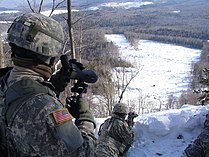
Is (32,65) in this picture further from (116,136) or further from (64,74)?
(116,136)

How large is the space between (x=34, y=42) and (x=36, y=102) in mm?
382

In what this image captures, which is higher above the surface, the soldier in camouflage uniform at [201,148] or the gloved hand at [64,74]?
the gloved hand at [64,74]

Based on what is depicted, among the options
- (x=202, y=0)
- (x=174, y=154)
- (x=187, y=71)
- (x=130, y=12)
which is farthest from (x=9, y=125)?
(x=202, y=0)

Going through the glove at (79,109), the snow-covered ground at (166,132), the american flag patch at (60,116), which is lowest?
the snow-covered ground at (166,132)

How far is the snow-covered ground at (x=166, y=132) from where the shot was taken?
588 centimetres

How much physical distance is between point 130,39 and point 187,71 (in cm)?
2814

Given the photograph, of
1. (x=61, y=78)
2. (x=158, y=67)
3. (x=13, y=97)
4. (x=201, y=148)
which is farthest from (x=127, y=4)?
(x=13, y=97)

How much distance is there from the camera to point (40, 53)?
70.3 inches

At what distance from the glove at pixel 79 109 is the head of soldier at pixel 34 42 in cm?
42

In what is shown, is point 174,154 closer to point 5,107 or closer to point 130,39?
point 5,107

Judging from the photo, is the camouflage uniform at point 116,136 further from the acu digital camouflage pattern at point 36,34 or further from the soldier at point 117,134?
the acu digital camouflage pattern at point 36,34

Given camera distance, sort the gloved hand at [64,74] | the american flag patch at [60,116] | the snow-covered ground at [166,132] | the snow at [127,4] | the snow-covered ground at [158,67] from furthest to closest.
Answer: the snow at [127,4], the snow-covered ground at [158,67], the snow-covered ground at [166,132], the gloved hand at [64,74], the american flag patch at [60,116]

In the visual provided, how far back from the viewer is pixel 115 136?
5262mm

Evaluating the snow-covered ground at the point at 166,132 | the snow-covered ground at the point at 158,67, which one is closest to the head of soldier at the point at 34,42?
the snow-covered ground at the point at 166,132
